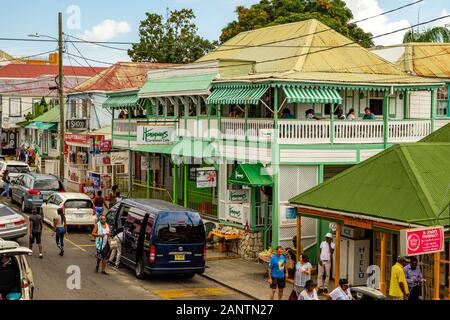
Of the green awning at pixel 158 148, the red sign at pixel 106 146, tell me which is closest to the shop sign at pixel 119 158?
the red sign at pixel 106 146

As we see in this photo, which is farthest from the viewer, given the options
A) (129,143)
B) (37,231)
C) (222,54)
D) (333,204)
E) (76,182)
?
(76,182)

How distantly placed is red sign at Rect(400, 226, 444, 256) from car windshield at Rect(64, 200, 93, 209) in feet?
54.3

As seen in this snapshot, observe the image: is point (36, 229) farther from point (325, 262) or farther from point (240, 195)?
point (325, 262)

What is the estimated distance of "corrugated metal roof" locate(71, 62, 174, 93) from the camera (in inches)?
1823

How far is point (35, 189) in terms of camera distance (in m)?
32.4

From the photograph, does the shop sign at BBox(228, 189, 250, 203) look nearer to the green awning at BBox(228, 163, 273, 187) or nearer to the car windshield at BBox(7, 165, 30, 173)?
the green awning at BBox(228, 163, 273, 187)

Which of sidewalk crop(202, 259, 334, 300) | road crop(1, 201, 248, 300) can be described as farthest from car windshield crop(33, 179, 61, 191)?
sidewalk crop(202, 259, 334, 300)

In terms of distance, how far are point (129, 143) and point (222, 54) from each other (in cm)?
682

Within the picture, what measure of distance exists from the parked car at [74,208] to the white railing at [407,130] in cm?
1172

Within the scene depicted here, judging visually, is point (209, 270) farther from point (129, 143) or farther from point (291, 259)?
point (129, 143)

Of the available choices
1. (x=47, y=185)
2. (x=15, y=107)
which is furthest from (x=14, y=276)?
(x=15, y=107)

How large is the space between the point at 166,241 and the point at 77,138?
75.2ft

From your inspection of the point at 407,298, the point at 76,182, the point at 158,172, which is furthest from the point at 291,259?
the point at 76,182

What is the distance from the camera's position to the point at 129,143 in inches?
1422
